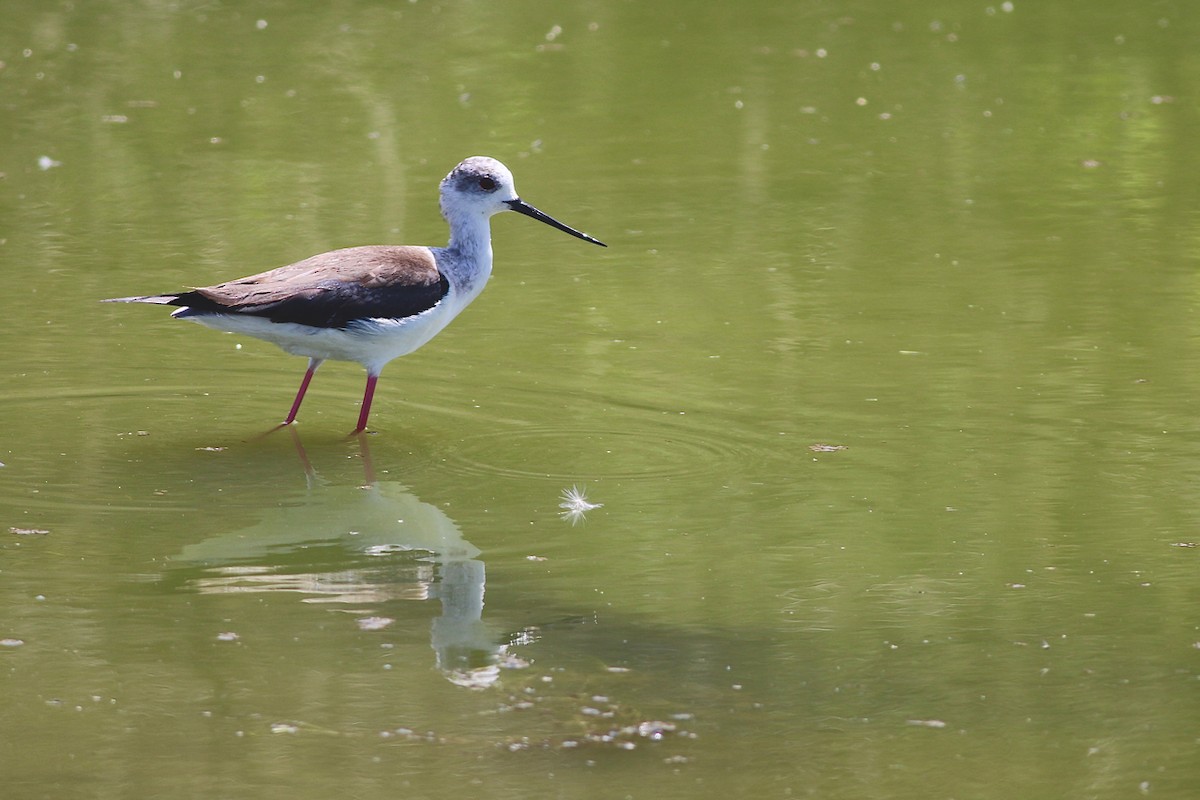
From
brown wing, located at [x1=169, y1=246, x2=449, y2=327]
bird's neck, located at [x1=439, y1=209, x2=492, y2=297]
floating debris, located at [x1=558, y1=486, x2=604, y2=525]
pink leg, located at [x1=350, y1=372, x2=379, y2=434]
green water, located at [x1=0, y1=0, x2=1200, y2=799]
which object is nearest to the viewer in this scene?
green water, located at [x1=0, y1=0, x2=1200, y2=799]

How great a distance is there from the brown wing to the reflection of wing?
3.14 ft

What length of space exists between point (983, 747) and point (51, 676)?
119 inches

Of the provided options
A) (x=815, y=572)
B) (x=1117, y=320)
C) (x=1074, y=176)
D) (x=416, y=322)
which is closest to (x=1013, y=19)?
(x=1074, y=176)

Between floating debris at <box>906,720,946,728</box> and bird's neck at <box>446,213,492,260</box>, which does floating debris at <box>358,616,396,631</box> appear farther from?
bird's neck at <box>446,213,492,260</box>

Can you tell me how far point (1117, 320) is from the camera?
1055 cm

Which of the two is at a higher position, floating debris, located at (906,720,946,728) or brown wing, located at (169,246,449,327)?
brown wing, located at (169,246,449,327)

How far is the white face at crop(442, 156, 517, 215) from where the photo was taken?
9.27 meters

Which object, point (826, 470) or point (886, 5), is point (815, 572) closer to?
point (826, 470)

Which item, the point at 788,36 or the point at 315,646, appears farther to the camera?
the point at 788,36

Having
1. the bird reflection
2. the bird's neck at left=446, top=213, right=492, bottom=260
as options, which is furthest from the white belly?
the bird reflection

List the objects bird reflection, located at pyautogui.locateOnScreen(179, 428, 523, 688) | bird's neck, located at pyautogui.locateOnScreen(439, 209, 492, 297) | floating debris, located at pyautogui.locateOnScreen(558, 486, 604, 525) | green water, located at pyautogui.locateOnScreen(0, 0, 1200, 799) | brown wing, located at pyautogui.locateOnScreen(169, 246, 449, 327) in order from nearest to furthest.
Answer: green water, located at pyautogui.locateOnScreen(0, 0, 1200, 799) < bird reflection, located at pyautogui.locateOnScreen(179, 428, 523, 688) < floating debris, located at pyautogui.locateOnScreen(558, 486, 604, 525) < brown wing, located at pyautogui.locateOnScreen(169, 246, 449, 327) < bird's neck, located at pyautogui.locateOnScreen(439, 209, 492, 297)

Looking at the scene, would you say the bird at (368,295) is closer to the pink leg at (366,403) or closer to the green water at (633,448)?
the pink leg at (366,403)

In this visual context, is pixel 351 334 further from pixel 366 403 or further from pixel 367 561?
pixel 367 561

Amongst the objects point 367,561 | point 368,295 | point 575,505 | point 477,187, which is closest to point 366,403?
point 368,295
